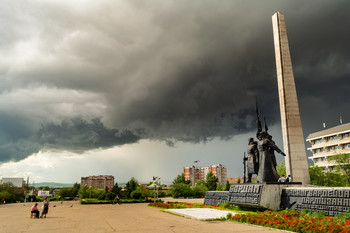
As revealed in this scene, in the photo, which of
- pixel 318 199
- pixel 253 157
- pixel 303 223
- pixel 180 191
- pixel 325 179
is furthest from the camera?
pixel 180 191

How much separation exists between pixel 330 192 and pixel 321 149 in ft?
206

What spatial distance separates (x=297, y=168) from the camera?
21.5 metres

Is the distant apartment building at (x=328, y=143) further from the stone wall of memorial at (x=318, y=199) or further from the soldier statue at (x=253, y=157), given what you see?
the stone wall of memorial at (x=318, y=199)

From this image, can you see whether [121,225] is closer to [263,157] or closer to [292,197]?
[292,197]

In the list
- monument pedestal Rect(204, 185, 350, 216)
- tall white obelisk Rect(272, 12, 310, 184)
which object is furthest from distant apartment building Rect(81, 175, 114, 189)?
monument pedestal Rect(204, 185, 350, 216)

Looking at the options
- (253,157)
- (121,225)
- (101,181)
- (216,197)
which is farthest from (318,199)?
(101,181)

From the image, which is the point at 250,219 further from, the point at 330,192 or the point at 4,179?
the point at 4,179

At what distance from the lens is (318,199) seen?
11.1 m

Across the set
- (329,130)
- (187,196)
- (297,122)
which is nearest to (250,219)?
(297,122)

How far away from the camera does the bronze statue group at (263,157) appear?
50.4 ft

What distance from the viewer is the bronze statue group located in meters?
15.4

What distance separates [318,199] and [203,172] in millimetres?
127184

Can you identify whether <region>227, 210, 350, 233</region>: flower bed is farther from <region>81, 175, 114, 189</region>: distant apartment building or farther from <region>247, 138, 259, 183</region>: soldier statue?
<region>81, 175, 114, 189</region>: distant apartment building

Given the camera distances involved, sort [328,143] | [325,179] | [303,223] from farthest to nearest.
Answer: [328,143], [325,179], [303,223]
